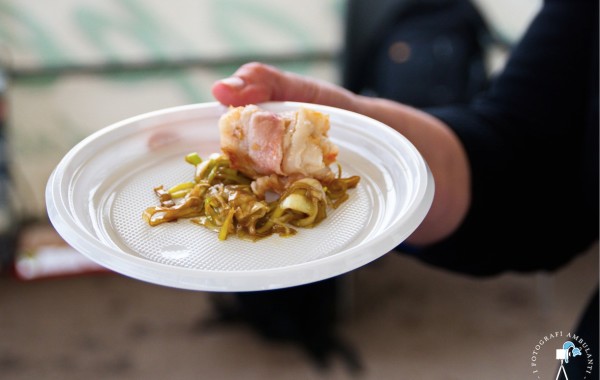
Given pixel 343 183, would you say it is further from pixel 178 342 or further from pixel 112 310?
pixel 112 310

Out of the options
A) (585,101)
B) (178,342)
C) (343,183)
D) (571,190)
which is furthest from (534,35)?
(178,342)

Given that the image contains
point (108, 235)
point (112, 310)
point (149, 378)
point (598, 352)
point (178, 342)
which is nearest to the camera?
point (108, 235)

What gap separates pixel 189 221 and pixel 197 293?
1273 millimetres

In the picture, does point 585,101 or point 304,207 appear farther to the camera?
point 585,101

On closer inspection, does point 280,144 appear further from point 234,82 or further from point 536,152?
point 536,152

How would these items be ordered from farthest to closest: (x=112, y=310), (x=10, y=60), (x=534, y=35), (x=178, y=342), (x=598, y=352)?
(x=10, y=60) < (x=112, y=310) < (x=178, y=342) < (x=534, y=35) < (x=598, y=352)

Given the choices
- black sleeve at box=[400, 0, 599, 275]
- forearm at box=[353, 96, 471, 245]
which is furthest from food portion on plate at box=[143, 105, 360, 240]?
black sleeve at box=[400, 0, 599, 275]

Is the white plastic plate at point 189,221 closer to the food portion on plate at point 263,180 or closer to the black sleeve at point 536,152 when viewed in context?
the food portion on plate at point 263,180

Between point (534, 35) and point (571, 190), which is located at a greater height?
point (534, 35)

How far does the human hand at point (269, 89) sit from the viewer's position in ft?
2.56

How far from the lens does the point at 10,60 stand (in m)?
1.98

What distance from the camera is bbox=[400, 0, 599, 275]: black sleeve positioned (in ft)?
3.10

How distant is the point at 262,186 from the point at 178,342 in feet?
3.69

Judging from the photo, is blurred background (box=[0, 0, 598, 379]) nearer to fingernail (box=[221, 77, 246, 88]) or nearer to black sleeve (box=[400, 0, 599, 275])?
black sleeve (box=[400, 0, 599, 275])
